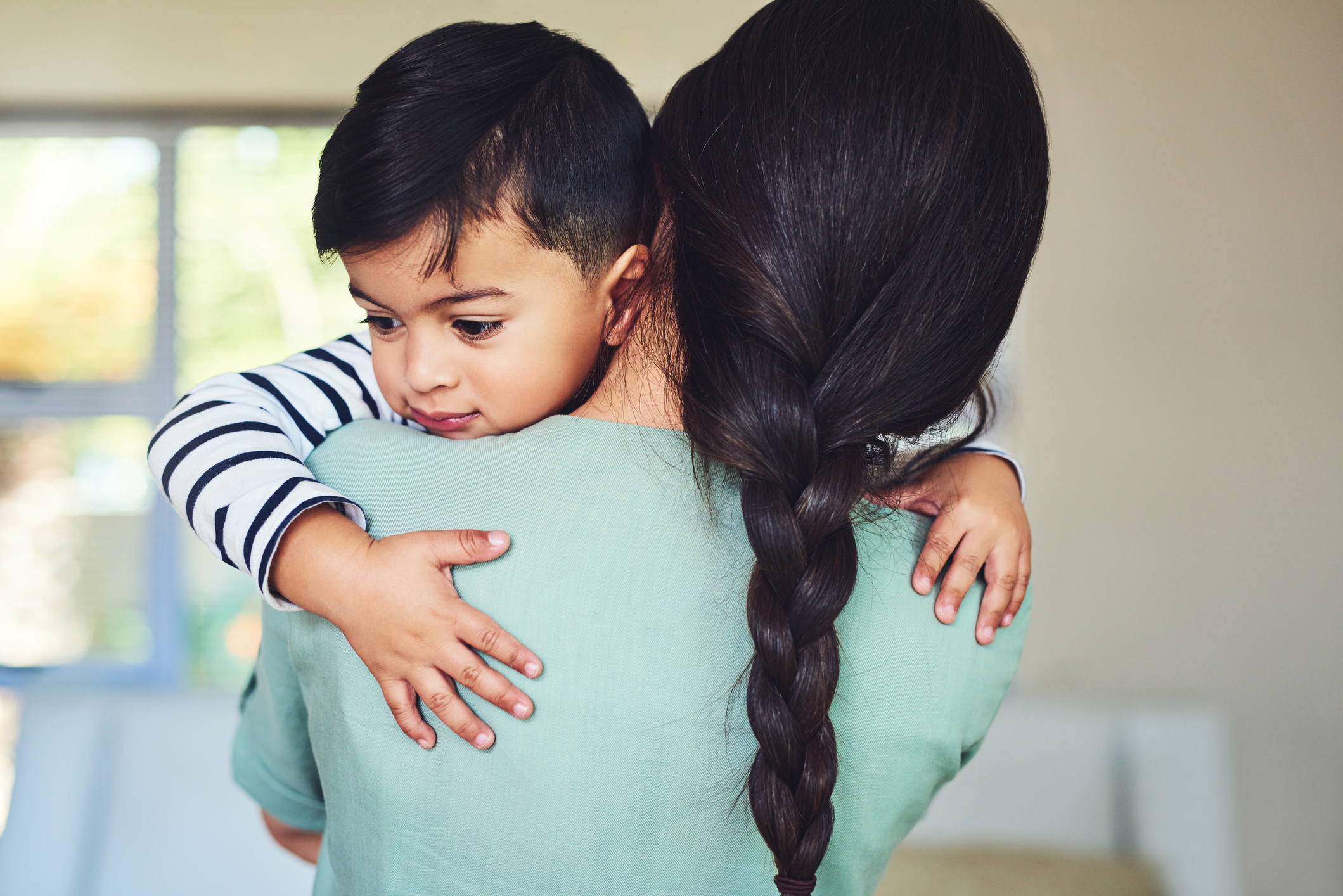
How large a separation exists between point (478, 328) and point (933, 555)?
0.41 meters

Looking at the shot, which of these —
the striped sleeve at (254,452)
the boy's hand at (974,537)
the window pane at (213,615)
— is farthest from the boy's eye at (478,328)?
the window pane at (213,615)

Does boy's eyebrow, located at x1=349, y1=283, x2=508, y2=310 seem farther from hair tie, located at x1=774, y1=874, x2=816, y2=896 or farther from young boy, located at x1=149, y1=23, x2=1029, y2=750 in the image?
hair tie, located at x1=774, y1=874, x2=816, y2=896

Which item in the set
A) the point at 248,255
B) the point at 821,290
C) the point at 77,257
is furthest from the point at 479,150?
the point at 77,257

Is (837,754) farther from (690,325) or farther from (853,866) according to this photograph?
(690,325)

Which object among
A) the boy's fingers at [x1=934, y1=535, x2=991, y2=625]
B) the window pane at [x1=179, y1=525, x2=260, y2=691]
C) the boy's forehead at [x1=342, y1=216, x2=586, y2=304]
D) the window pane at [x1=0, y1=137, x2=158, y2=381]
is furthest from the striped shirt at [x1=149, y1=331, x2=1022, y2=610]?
the window pane at [x1=0, y1=137, x2=158, y2=381]

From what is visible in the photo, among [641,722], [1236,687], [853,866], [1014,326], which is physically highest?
[641,722]

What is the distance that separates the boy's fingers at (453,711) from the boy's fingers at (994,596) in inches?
11.9

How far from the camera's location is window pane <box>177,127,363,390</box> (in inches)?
110

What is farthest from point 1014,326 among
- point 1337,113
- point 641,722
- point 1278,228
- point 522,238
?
point 641,722

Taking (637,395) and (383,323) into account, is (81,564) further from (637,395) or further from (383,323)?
(637,395)

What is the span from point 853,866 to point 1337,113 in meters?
2.94

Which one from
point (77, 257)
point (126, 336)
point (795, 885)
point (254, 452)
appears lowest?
point (126, 336)

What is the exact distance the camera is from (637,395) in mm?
557

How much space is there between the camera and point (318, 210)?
0.72 meters
